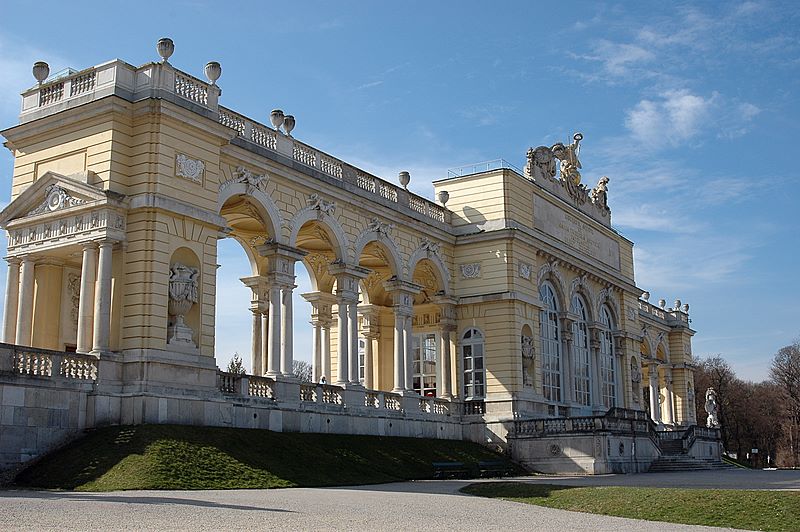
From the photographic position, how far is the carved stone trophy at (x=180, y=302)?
25.8 meters

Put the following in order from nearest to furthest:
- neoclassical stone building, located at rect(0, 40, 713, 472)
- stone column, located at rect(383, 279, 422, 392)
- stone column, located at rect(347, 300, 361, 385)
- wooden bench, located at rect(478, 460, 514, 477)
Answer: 1. neoclassical stone building, located at rect(0, 40, 713, 472)
2. wooden bench, located at rect(478, 460, 514, 477)
3. stone column, located at rect(347, 300, 361, 385)
4. stone column, located at rect(383, 279, 422, 392)

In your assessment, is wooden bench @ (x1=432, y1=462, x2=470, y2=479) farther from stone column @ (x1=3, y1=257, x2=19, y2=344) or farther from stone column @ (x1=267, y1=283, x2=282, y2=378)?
stone column @ (x1=3, y1=257, x2=19, y2=344)

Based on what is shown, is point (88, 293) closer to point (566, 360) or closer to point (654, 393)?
point (566, 360)

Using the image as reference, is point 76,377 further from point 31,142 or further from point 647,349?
point 647,349

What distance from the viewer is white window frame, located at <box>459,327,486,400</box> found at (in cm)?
4103

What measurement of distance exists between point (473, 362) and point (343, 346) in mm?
9080

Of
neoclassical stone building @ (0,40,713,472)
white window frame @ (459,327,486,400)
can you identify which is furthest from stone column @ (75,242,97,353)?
white window frame @ (459,327,486,400)

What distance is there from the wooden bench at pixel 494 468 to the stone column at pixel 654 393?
1210 inches

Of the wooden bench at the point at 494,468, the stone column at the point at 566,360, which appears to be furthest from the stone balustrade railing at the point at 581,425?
the stone column at the point at 566,360

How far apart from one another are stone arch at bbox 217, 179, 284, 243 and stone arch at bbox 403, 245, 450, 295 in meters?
8.83

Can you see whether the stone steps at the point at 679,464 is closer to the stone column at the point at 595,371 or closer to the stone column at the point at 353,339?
the stone column at the point at 595,371

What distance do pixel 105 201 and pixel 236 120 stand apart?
21.2ft

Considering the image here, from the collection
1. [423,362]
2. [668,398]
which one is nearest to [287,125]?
[423,362]

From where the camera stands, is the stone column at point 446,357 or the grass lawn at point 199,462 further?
the stone column at point 446,357
